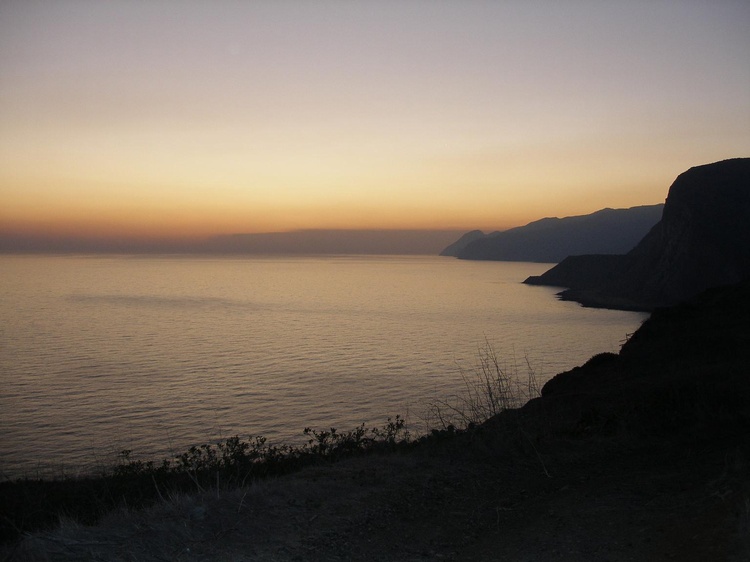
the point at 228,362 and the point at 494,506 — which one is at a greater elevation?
the point at 494,506

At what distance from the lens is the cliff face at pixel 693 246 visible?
86.1 meters

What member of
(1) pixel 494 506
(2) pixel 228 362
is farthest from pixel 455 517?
(2) pixel 228 362

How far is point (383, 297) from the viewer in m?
104

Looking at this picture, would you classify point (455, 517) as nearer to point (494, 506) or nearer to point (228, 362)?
point (494, 506)

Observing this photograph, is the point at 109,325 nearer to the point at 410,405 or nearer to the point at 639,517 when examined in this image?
the point at 410,405

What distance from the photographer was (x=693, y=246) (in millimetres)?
88750

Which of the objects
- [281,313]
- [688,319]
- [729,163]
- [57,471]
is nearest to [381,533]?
[57,471]

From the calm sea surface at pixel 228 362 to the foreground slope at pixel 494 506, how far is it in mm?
6315

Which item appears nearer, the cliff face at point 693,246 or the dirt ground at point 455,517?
the dirt ground at point 455,517

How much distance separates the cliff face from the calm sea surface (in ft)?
41.8

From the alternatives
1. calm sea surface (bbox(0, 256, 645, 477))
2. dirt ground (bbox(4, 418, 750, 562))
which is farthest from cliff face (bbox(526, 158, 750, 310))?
dirt ground (bbox(4, 418, 750, 562))

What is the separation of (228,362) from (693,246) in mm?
77044

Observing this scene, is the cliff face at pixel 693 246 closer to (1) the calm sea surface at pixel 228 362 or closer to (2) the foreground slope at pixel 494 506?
(1) the calm sea surface at pixel 228 362

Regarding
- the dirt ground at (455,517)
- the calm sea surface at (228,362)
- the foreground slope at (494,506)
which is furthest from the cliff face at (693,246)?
the dirt ground at (455,517)
